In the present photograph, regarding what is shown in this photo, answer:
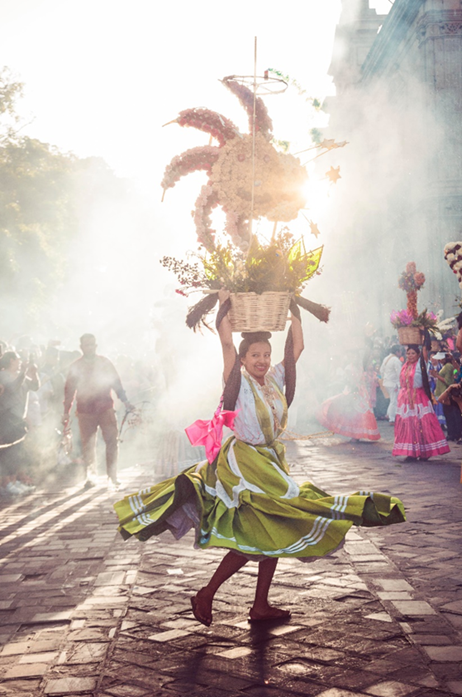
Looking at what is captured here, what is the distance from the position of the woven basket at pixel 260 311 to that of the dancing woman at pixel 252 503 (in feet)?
0.31

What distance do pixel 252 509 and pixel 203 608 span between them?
597mm

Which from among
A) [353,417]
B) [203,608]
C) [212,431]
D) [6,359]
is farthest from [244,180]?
[353,417]

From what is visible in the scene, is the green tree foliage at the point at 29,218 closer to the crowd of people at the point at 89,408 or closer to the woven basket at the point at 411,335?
the crowd of people at the point at 89,408

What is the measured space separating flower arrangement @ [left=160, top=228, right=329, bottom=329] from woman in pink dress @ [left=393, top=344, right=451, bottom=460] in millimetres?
7759

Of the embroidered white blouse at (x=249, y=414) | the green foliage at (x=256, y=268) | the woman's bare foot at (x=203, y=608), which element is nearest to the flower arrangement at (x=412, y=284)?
the green foliage at (x=256, y=268)

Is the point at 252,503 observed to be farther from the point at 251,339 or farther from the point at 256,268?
the point at 256,268

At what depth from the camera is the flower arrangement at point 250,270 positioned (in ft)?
15.9

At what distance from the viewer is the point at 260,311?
480cm

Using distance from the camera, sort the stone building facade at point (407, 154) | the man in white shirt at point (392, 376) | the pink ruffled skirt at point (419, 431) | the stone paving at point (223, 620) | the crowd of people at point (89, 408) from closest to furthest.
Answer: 1. the stone paving at point (223, 620)
2. the crowd of people at point (89, 408)
3. the pink ruffled skirt at point (419, 431)
4. the man in white shirt at point (392, 376)
5. the stone building facade at point (407, 154)

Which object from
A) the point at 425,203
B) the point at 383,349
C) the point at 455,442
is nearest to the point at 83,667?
the point at 455,442

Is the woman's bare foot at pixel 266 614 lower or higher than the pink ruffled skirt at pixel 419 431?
lower

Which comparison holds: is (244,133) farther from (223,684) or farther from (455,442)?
(455,442)

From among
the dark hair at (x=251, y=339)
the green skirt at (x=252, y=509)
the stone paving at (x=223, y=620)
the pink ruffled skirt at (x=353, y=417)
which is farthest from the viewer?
the pink ruffled skirt at (x=353, y=417)

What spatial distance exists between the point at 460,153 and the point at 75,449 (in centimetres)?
1787
